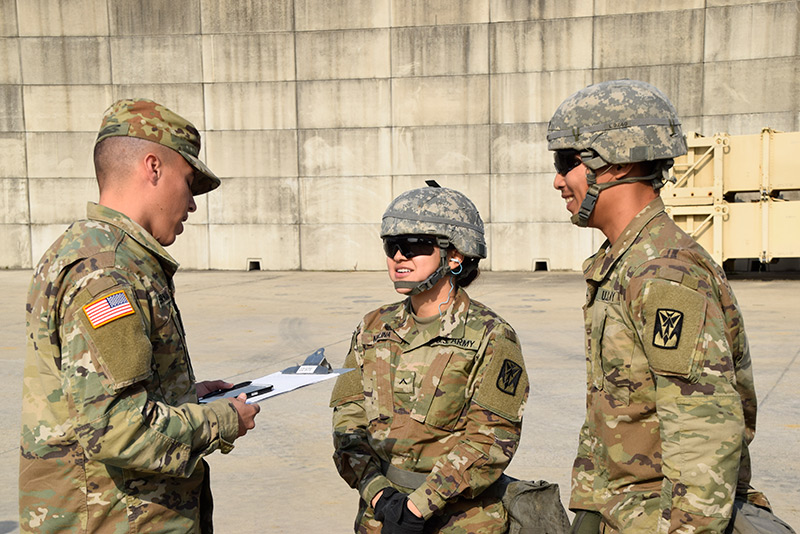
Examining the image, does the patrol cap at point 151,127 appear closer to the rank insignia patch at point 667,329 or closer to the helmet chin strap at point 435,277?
the helmet chin strap at point 435,277

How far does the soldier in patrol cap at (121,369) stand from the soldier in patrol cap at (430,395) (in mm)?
589

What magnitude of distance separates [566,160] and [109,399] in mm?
1390

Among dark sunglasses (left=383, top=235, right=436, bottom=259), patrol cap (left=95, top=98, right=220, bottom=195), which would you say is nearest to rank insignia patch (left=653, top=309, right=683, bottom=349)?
dark sunglasses (left=383, top=235, right=436, bottom=259)

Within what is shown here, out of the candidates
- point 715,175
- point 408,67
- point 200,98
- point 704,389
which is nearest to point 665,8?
point 715,175

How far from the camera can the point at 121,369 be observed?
1851 millimetres

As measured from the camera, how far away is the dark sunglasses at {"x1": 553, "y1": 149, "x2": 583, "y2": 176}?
7.31ft

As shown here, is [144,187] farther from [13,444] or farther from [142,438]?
[13,444]

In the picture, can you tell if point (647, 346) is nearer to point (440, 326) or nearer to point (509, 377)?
point (509, 377)

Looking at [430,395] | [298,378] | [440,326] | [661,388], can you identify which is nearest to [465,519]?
[430,395]

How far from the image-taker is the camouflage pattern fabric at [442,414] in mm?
2467

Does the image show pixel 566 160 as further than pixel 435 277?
No

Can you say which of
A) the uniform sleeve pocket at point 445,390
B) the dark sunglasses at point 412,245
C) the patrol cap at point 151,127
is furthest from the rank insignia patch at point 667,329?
the patrol cap at point 151,127

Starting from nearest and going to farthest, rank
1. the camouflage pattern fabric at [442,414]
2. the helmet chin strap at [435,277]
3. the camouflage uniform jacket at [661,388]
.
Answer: the camouflage uniform jacket at [661,388] < the camouflage pattern fabric at [442,414] < the helmet chin strap at [435,277]

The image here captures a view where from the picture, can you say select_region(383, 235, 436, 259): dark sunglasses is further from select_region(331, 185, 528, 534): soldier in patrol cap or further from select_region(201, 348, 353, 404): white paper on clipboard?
select_region(201, 348, 353, 404): white paper on clipboard
